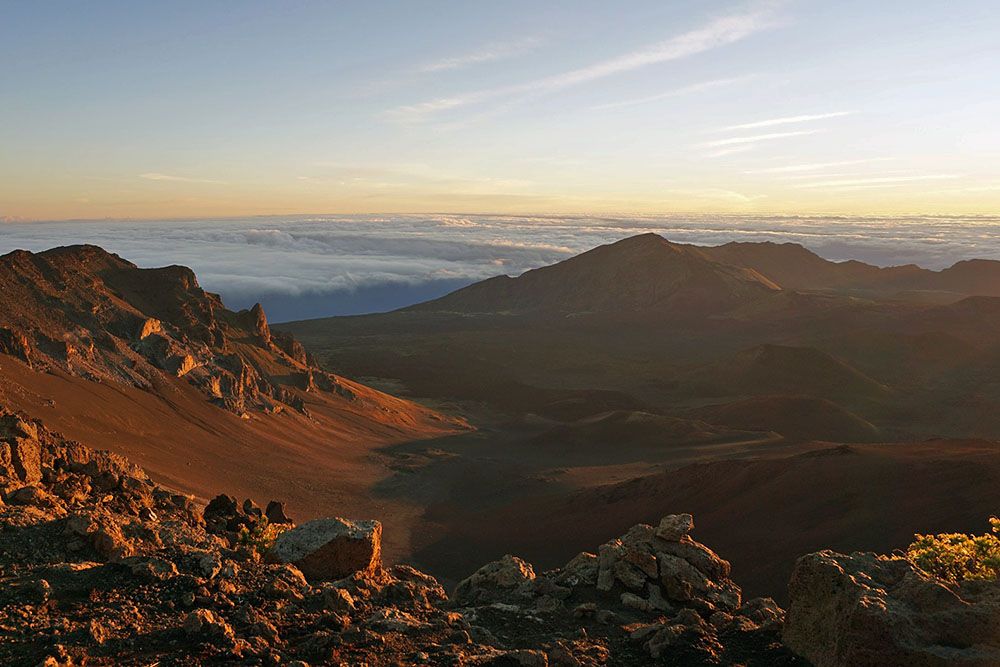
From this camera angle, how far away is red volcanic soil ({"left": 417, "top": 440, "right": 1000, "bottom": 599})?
64.5 feet

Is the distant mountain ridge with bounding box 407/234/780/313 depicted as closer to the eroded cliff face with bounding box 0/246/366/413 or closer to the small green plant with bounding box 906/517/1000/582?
the eroded cliff face with bounding box 0/246/366/413

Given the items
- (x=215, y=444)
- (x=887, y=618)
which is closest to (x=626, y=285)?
(x=215, y=444)

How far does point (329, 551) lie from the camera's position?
1123 cm

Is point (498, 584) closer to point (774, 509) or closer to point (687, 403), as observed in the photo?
point (774, 509)

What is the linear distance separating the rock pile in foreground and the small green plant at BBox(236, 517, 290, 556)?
45 millimetres

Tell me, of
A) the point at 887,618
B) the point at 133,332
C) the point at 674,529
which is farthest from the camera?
the point at 133,332

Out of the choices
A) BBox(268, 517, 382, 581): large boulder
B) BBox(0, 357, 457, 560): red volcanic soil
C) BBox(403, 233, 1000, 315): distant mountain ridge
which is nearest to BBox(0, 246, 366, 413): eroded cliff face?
BBox(0, 357, 457, 560): red volcanic soil

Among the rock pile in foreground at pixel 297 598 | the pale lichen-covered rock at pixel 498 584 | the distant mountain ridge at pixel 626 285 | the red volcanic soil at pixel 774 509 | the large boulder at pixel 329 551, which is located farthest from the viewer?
the distant mountain ridge at pixel 626 285

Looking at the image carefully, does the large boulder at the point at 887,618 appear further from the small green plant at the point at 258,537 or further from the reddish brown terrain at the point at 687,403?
the reddish brown terrain at the point at 687,403

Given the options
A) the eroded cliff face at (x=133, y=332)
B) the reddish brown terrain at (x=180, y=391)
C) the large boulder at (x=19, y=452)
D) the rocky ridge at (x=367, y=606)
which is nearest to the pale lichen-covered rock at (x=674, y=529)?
the rocky ridge at (x=367, y=606)

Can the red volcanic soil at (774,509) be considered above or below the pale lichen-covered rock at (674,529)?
below

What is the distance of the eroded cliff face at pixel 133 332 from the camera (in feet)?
107

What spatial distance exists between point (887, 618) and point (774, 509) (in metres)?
17.0

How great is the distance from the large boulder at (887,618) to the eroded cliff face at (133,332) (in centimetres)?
3033
